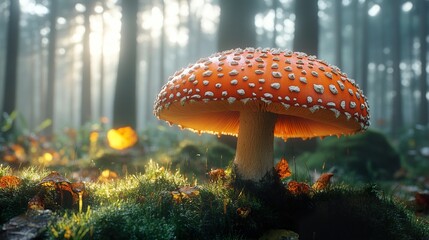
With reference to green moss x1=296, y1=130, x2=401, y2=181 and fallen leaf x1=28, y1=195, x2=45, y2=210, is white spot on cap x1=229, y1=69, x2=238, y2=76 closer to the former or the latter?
fallen leaf x1=28, y1=195, x2=45, y2=210

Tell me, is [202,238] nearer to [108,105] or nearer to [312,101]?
[312,101]

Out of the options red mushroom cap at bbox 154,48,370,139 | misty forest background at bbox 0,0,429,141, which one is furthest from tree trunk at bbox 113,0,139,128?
red mushroom cap at bbox 154,48,370,139

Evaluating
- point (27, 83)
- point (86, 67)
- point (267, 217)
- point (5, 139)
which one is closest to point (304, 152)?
point (267, 217)

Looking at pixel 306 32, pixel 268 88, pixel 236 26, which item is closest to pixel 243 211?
pixel 268 88

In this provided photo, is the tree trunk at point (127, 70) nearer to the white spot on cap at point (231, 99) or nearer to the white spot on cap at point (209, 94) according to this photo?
the white spot on cap at point (209, 94)

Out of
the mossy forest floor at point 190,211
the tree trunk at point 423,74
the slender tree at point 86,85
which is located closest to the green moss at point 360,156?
the mossy forest floor at point 190,211

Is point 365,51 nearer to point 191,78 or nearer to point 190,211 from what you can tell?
point 191,78
